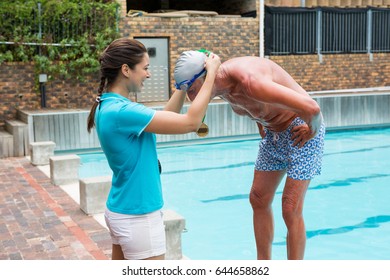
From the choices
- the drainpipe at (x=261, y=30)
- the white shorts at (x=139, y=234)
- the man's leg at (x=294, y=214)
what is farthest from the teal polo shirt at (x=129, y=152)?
the drainpipe at (x=261, y=30)

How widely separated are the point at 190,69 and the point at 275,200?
5268 mm

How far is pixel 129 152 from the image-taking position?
2.47 m

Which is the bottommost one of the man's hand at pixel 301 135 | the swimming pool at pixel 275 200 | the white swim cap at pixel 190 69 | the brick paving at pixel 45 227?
the swimming pool at pixel 275 200

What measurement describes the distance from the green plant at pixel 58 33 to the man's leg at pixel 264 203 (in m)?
10.8

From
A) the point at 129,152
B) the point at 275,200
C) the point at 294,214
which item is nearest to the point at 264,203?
the point at 294,214

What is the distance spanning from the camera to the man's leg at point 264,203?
3.45 meters

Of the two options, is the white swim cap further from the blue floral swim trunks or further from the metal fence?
the metal fence

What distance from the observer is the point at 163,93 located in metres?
15.3

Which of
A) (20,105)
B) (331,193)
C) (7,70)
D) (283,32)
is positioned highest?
(283,32)

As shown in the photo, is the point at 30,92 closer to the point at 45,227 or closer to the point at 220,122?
the point at 220,122

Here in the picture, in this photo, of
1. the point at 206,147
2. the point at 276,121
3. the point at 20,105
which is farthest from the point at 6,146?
the point at 276,121

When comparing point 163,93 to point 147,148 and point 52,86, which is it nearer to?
point 52,86

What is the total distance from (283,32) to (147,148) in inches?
583

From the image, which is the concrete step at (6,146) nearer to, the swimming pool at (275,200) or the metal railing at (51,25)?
the swimming pool at (275,200)
